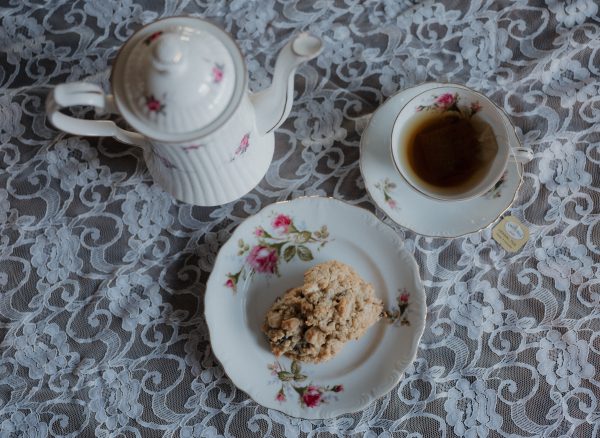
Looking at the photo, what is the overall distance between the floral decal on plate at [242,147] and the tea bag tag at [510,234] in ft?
1.67

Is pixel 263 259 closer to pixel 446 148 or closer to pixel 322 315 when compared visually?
pixel 322 315

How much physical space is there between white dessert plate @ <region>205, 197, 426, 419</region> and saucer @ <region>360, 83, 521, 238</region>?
5cm

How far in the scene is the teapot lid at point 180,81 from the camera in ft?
2.53

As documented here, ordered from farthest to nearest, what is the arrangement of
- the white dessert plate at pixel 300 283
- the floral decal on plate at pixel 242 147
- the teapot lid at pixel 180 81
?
the white dessert plate at pixel 300 283
the floral decal on plate at pixel 242 147
the teapot lid at pixel 180 81

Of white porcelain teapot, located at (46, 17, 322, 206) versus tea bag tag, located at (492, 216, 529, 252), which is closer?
white porcelain teapot, located at (46, 17, 322, 206)

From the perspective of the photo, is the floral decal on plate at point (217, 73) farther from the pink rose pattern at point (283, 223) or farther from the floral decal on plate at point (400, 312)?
the floral decal on plate at point (400, 312)

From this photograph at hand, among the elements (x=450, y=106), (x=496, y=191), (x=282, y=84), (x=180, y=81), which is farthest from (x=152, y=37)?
(x=496, y=191)

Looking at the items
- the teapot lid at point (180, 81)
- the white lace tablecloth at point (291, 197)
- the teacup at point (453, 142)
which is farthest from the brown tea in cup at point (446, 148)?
the teapot lid at point (180, 81)

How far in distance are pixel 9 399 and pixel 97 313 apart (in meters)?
0.23

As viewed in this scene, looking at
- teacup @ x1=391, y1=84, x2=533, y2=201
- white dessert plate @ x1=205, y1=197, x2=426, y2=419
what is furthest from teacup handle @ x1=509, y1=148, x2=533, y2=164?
white dessert plate @ x1=205, y1=197, x2=426, y2=419

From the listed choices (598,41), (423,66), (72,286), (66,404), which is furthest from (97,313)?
(598,41)

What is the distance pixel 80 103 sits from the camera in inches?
31.5

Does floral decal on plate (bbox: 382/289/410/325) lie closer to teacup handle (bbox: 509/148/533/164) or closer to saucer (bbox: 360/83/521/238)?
saucer (bbox: 360/83/521/238)

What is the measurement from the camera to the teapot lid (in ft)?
2.53
